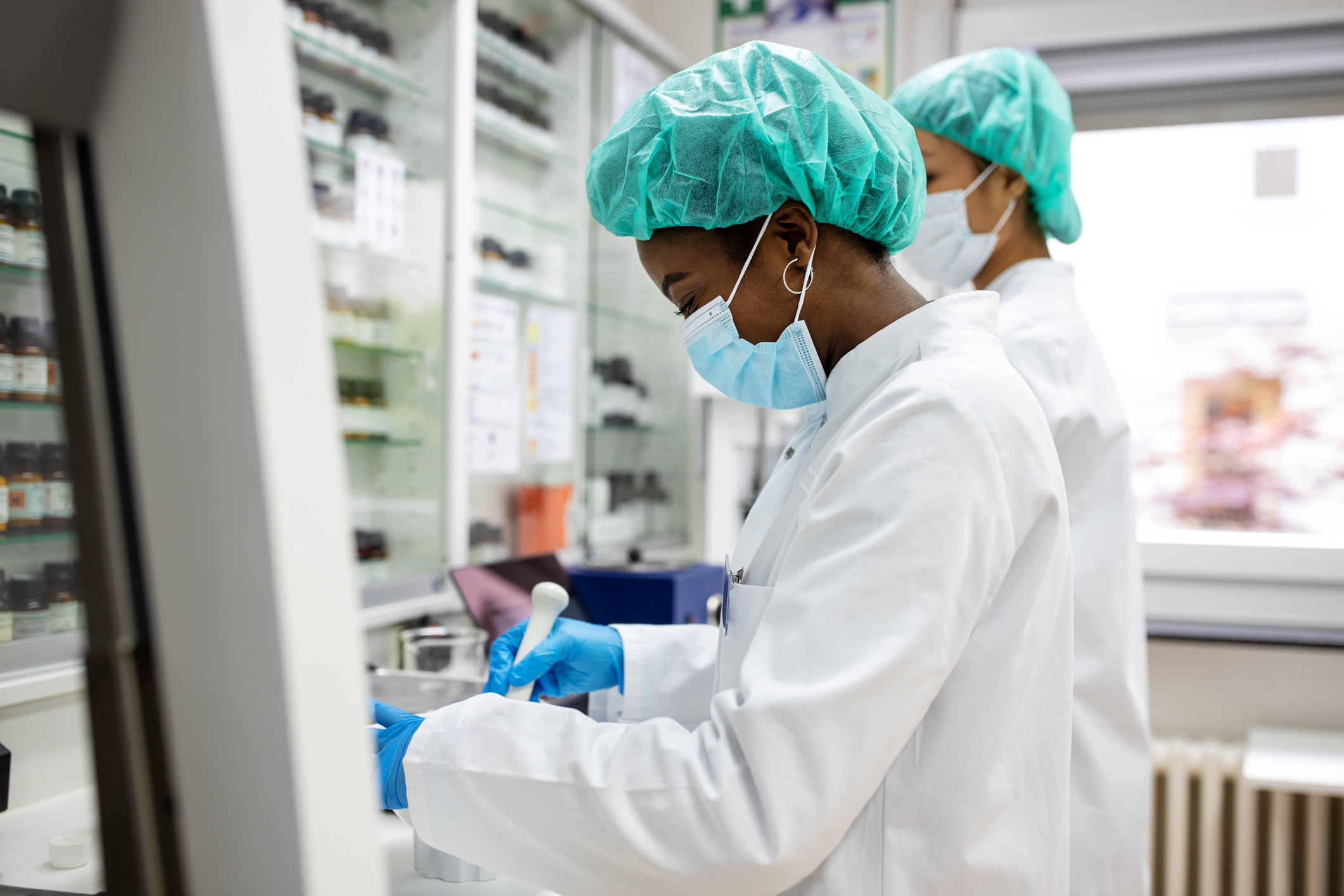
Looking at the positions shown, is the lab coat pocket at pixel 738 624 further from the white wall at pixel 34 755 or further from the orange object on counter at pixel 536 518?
the orange object on counter at pixel 536 518

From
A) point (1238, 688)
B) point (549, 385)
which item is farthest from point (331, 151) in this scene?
point (1238, 688)

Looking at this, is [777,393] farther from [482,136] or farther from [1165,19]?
[1165,19]

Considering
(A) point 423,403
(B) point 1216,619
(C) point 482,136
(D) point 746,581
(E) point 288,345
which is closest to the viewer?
(E) point 288,345

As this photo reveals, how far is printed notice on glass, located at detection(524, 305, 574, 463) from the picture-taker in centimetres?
279

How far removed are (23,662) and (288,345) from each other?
3.26 ft

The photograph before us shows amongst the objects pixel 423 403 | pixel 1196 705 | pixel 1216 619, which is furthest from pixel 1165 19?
pixel 423 403

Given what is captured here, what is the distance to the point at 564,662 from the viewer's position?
118 centimetres

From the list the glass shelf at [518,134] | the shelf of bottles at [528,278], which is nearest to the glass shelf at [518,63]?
the shelf of bottles at [528,278]

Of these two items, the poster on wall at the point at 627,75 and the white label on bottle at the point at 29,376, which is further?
the poster on wall at the point at 627,75

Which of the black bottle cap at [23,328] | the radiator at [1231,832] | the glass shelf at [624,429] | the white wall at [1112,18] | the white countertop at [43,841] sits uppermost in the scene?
the white wall at [1112,18]

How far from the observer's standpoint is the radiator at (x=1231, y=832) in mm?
2508

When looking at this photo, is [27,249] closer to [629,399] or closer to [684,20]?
[629,399]

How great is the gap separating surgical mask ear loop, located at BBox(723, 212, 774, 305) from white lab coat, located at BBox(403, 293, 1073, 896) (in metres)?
0.21

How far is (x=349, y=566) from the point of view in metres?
0.37
